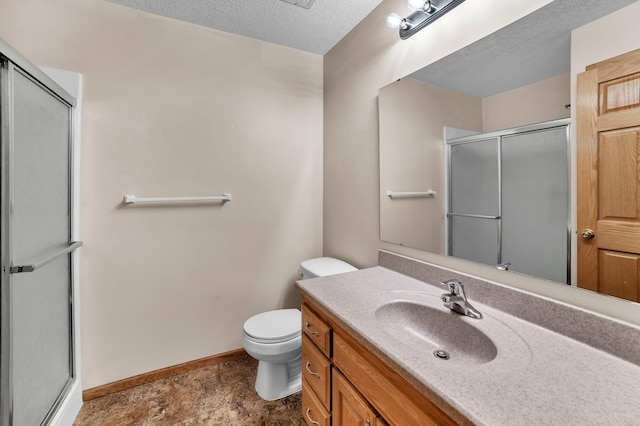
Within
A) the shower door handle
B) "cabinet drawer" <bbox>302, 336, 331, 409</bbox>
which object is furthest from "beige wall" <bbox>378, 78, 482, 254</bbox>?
the shower door handle

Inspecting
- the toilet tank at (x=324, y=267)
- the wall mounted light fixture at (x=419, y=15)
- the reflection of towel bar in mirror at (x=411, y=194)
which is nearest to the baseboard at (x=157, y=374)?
the toilet tank at (x=324, y=267)

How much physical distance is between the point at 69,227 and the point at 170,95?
38.3 inches

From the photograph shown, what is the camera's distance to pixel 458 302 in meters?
1.02

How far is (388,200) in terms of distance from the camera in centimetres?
160

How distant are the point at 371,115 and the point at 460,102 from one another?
606 millimetres

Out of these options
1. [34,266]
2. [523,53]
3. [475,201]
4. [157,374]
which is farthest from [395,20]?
[157,374]

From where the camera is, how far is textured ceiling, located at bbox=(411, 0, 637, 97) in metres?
0.87

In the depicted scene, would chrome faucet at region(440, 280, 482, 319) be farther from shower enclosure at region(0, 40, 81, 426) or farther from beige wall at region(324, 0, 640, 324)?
shower enclosure at region(0, 40, 81, 426)

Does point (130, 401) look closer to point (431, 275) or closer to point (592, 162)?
point (431, 275)

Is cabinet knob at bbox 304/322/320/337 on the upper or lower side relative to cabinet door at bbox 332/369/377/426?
upper

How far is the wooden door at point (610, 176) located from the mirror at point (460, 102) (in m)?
0.06

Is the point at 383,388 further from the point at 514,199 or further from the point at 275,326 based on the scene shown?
the point at 275,326

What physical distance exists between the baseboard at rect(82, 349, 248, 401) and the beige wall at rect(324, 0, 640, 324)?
107cm

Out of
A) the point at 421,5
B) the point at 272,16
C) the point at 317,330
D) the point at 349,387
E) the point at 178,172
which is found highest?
the point at 272,16
